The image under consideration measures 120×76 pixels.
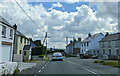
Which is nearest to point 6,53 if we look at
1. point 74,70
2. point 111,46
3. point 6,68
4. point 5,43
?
point 5,43

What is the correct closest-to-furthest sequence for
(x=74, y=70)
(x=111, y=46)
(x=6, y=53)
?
(x=74, y=70), (x=6, y=53), (x=111, y=46)

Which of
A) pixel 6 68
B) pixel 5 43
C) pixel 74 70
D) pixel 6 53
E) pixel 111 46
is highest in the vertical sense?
pixel 5 43

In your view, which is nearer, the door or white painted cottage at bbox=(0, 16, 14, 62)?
white painted cottage at bbox=(0, 16, 14, 62)

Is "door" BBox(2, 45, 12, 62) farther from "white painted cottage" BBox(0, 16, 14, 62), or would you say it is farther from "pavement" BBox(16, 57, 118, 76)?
"pavement" BBox(16, 57, 118, 76)

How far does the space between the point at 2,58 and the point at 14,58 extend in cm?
669

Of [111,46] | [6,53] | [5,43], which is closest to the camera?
[5,43]

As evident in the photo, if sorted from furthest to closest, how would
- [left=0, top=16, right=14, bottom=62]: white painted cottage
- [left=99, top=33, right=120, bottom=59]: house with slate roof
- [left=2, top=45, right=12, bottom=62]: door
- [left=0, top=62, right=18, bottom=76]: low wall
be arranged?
[left=99, top=33, right=120, bottom=59]: house with slate roof → [left=2, top=45, right=12, bottom=62]: door → [left=0, top=16, right=14, bottom=62]: white painted cottage → [left=0, top=62, right=18, bottom=76]: low wall

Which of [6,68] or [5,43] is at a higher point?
[5,43]

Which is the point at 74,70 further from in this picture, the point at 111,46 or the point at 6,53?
the point at 111,46

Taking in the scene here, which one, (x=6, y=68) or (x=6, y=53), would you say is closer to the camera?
(x=6, y=68)

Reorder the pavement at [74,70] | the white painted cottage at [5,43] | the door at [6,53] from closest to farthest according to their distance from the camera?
the pavement at [74,70] < the white painted cottage at [5,43] < the door at [6,53]

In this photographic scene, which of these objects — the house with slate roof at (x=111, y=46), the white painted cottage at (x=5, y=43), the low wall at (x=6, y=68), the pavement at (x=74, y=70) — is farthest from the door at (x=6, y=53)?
the house with slate roof at (x=111, y=46)

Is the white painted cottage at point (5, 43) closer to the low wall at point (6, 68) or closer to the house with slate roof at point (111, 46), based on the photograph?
the low wall at point (6, 68)

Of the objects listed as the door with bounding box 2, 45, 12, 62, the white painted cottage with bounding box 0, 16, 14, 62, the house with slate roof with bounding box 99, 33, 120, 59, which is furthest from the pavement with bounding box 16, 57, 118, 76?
the house with slate roof with bounding box 99, 33, 120, 59
